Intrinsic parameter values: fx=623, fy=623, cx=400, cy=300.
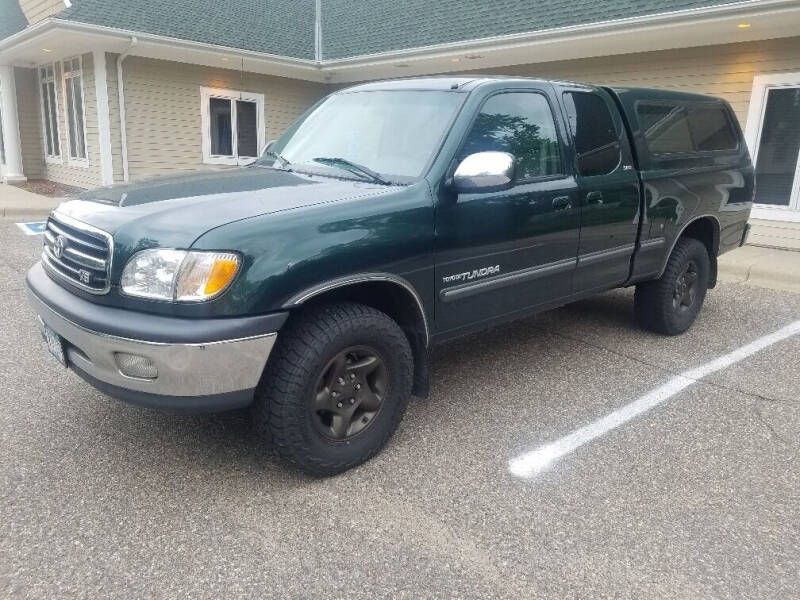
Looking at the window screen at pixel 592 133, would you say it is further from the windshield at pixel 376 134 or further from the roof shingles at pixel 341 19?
the roof shingles at pixel 341 19

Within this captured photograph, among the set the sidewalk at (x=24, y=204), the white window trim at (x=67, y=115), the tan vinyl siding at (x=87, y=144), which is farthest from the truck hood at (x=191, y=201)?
the white window trim at (x=67, y=115)

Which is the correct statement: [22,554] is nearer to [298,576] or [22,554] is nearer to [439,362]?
[298,576]

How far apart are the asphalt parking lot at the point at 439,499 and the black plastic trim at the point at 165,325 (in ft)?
2.64

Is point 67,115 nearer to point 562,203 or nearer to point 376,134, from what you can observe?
point 376,134

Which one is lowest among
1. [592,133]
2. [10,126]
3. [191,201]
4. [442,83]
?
[10,126]

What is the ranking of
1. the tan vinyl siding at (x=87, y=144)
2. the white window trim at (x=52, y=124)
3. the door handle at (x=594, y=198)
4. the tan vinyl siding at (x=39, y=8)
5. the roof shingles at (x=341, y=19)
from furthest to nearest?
the white window trim at (x=52, y=124) < the tan vinyl siding at (x=87, y=144) < the tan vinyl siding at (x=39, y=8) < the roof shingles at (x=341, y=19) < the door handle at (x=594, y=198)

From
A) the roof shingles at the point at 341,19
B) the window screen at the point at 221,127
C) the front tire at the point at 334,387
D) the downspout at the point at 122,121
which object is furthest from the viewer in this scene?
the window screen at the point at 221,127

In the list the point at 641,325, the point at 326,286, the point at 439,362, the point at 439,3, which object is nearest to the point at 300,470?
the point at 326,286

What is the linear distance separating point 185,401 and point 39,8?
564 inches

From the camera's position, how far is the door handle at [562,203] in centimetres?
388

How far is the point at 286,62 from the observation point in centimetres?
1373

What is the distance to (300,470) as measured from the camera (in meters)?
3.01

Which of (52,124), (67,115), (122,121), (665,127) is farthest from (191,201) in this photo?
(52,124)

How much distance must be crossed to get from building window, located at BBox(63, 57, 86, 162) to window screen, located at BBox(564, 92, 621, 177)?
12.1m
